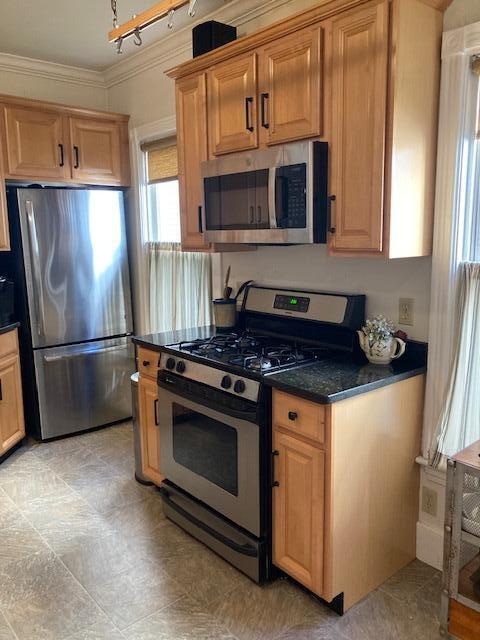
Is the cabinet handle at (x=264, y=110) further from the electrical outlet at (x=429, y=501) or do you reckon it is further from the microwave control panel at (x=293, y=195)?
the electrical outlet at (x=429, y=501)

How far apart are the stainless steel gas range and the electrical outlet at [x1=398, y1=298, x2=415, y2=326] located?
0.19m

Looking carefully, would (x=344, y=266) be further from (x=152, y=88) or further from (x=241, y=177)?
(x=152, y=88)

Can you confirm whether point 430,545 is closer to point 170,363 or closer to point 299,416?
point 299,416

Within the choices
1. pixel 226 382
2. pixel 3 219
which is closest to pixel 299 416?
pixel 226 382

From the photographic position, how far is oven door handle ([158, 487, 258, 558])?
2.13m

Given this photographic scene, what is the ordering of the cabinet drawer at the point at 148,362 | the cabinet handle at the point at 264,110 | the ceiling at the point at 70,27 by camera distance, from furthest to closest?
the ceiling at the point at 70,27 → the cabinet drawer at the point at 148,362 → the cabinet handle at the point at 264,110

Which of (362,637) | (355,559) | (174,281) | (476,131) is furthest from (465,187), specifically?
(174,281)

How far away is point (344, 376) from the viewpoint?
198cm

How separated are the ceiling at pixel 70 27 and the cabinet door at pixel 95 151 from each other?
1.46 ft

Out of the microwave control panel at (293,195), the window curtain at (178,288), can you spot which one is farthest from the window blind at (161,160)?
the microwave control panel at (293,195)

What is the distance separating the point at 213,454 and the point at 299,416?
57cm

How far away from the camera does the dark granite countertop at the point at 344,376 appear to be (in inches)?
71.6

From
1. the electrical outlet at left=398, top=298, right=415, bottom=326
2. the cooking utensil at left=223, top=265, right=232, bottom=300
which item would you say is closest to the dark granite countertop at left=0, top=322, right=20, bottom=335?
the cooking utensil at left=223, top=265, right=232, bottom=300

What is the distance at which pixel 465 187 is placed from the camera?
1.94m
